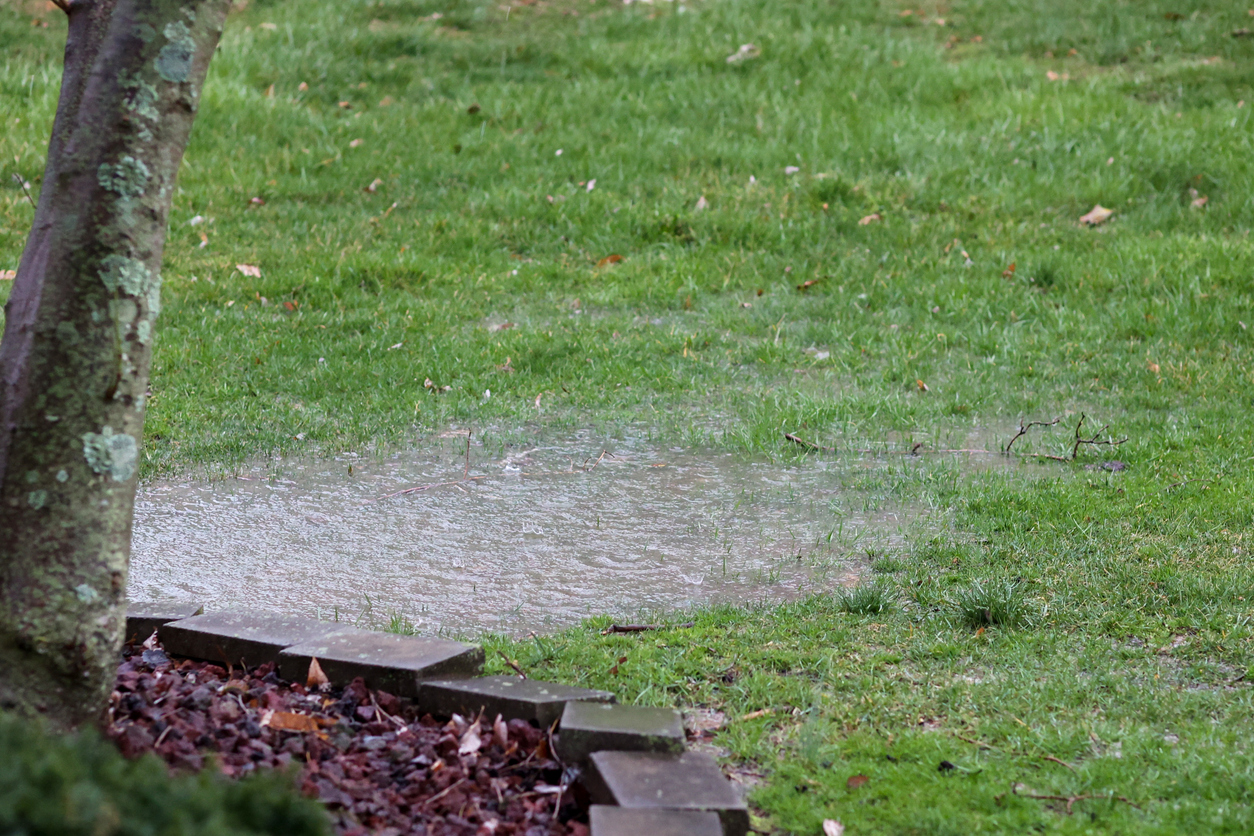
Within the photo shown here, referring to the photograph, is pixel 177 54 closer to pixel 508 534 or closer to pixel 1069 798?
pixel 508 534

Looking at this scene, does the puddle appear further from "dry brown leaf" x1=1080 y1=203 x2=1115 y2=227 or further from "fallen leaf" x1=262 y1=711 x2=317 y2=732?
"dry brown leaf" x1=1080 y1=203 x2=1115 y2=227

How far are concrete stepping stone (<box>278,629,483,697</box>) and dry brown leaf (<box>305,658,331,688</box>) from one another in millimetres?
11

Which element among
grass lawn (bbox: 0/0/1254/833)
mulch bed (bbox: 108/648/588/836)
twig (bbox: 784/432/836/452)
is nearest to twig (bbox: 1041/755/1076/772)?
grass lawn (bbox: 0/0/1254/833)

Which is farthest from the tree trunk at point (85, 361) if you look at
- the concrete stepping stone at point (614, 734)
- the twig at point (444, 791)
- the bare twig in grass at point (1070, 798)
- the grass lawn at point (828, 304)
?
the bare twig in grass at point (1070, 798)

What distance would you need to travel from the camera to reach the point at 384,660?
9.80ft

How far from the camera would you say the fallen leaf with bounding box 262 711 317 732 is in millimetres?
2691

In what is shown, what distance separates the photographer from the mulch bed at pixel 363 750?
7.84 feet

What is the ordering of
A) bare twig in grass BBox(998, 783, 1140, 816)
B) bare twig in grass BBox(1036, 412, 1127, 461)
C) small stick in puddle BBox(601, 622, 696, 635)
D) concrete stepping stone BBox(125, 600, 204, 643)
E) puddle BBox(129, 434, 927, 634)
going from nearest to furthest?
bare twig in grass BBox(998, 783, 1140, 816), concrete stepping stone BBox(125, 600, 204, 643), small stick in puddle BBox(601, 622, 696, 635), puddle BBox(129, 434, 927, 634), bare twig in grass BBox(1036, 412, 1127, 461)

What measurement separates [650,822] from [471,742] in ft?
1.93

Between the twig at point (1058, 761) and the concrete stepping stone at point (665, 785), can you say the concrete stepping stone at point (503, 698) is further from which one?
the twig at point (1058, 761)

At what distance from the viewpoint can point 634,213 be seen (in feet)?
29.1

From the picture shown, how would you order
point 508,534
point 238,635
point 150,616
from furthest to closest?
point 508,534, point 150,616, point 238,635

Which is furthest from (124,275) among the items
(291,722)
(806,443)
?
(806,443)

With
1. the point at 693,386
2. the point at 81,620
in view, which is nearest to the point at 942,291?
the point at 693,386
